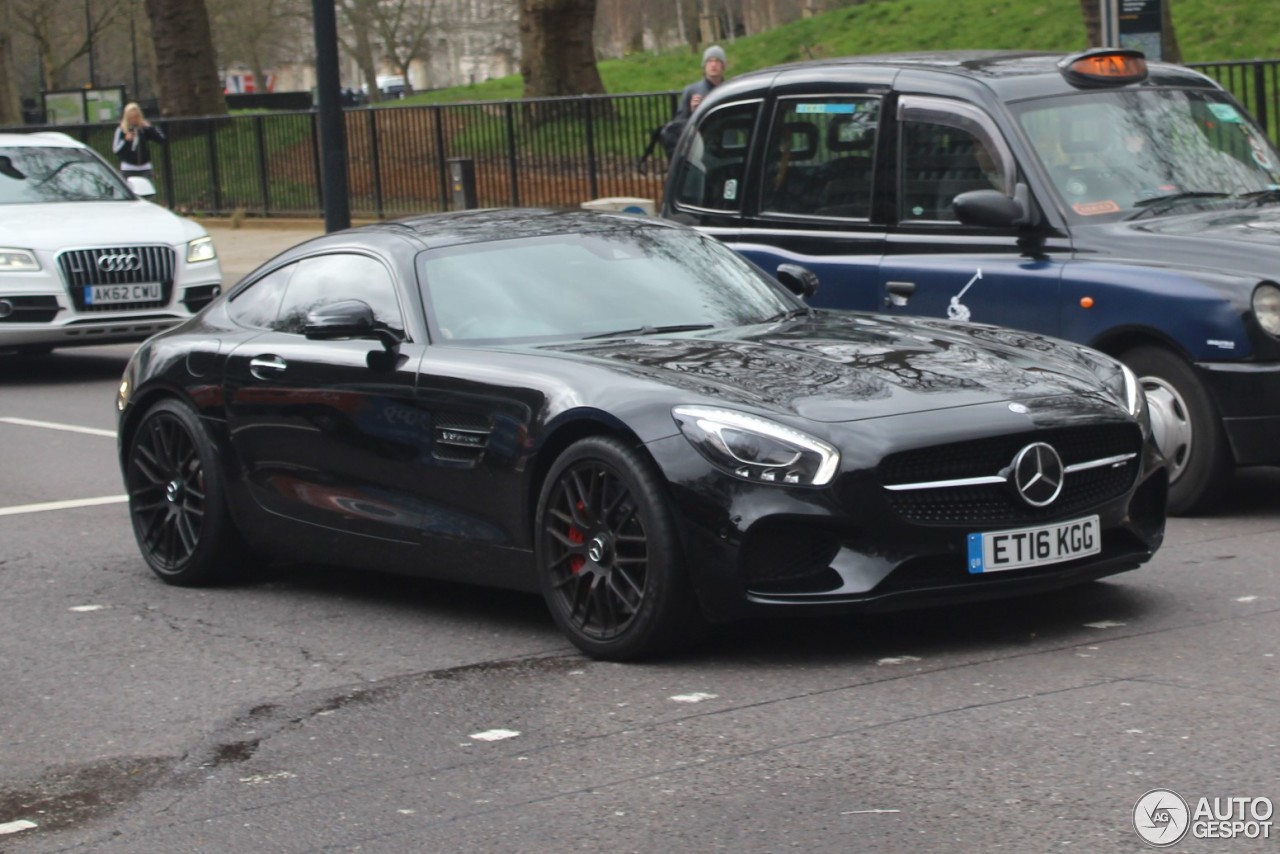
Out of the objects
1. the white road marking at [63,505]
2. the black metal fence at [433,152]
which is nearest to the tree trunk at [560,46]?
the black metal fence at [433,152]

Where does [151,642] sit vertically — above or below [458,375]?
below

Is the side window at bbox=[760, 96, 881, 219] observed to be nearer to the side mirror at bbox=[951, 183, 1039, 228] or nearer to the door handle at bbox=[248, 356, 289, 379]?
the side mirror at bbox=[951, 183, 1039, 228]

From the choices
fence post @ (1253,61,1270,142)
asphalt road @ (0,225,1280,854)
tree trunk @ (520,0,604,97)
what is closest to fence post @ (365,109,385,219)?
tree trunk @ (520,0,604,97)

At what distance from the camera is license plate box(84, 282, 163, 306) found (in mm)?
15711

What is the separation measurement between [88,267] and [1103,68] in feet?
29.1

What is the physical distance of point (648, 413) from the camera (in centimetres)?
614

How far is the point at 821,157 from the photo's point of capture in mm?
10117

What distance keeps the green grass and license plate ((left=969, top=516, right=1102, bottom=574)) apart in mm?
24299

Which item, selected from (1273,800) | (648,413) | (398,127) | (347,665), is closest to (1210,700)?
(1273,800)

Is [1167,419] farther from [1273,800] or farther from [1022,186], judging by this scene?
[1273,800]

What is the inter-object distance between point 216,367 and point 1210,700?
4.16 m

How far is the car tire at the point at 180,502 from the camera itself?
7941 mm

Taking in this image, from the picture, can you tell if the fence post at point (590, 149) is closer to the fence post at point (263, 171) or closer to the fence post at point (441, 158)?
the fence post at point (441, 158)

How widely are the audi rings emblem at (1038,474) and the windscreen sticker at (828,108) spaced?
160 inches
